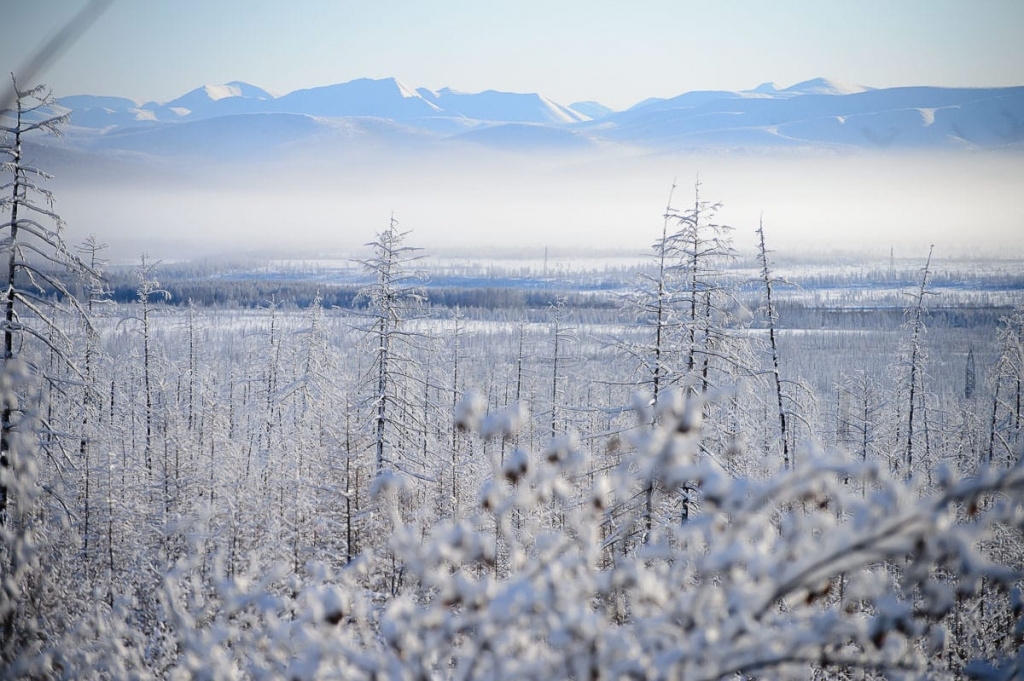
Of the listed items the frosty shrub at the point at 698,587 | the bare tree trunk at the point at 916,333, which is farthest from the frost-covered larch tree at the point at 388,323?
the bare tree trunk at the point at 916,333

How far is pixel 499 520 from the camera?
3.25 m

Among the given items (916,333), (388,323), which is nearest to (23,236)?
(388,323)

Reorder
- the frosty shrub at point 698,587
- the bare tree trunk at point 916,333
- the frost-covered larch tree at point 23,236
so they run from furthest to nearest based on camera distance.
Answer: the bare tree trunk at point 916,333, the frost-covered larch tree at point 23,236, the frosty shrub at point 698,587

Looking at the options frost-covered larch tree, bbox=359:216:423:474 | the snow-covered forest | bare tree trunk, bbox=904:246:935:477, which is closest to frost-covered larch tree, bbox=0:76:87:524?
the snow-covered forest

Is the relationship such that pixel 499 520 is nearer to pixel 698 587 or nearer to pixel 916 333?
pixel 698 587

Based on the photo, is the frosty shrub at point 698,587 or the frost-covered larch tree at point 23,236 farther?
the frost-covered larch tree at point 23,236

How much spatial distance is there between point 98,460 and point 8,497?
20.1 metres

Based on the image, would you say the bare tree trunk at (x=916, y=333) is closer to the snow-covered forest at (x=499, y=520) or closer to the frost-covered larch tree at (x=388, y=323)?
the snow-covered forest at (x=499, y=520)

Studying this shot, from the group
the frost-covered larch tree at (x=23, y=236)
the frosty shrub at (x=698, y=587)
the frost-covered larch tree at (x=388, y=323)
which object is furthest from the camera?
the frost-covered larch tree at (x=388, y=323)

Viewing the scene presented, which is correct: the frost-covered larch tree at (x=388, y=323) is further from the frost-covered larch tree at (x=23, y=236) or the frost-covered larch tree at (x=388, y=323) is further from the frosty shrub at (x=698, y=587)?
the frosty shrub at (x=698, y=587)

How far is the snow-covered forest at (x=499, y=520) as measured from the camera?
2.77 meters

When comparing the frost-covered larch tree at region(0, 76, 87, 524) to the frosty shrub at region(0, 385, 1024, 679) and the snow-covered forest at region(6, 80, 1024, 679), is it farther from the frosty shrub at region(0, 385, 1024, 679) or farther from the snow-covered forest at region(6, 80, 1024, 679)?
the frosty shrub at region(0, 385, 1024, 679)

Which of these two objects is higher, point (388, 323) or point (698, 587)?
point (388, 323)

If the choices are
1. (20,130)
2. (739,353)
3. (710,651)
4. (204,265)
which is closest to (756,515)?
(710,651)
